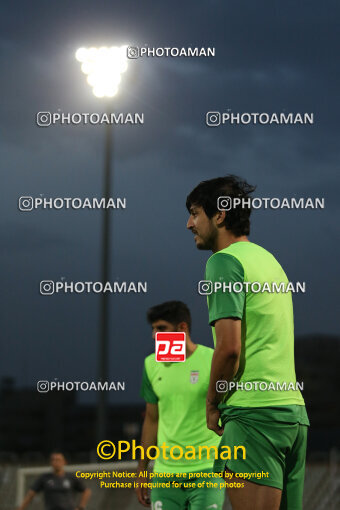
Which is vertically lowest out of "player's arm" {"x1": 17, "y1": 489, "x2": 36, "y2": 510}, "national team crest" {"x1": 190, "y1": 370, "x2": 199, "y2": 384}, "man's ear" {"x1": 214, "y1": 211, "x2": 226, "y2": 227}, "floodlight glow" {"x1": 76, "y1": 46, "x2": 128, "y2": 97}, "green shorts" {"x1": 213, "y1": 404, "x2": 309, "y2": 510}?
"player's arm" {"x1": 17, "y1": 489, "x2": 36, "y2": 510}

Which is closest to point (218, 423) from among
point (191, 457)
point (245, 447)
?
point (245, 447)

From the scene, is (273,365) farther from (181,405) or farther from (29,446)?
(29,446)

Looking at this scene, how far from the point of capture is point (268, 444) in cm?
321

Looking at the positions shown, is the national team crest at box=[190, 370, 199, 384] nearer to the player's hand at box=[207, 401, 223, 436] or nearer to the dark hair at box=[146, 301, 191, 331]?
the dark hair at box=[146, 301, 191, 331]

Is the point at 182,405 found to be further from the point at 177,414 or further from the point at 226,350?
the point at 226,350

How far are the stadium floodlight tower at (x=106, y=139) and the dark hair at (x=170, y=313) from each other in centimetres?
176

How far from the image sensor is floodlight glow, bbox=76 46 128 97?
696 centimetres

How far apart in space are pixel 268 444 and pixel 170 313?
1836mm

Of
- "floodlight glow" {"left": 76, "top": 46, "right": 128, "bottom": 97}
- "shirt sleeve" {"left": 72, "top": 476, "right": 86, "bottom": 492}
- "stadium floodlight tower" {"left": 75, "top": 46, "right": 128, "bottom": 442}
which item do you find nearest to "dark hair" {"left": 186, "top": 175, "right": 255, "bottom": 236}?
"floodlight glow" {"left": 76, "top": 46, "right": 128, "bottom": 97}

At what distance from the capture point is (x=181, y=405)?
5094 millimetres

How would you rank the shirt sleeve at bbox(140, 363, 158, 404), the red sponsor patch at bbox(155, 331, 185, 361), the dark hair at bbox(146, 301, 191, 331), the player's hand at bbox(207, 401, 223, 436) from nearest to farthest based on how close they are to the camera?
the player's hand at bbox(207, 401, 223, 436) < the dark hair at bbox(146, 301, 191, 331) < the red sponsor patch at bbox(155, 331, 185, 361) < the shirt sleeve at bbox(140, 363, 158, 404)

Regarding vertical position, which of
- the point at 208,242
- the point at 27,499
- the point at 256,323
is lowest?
the point at 27,499

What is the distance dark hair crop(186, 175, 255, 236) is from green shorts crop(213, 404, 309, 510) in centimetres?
75

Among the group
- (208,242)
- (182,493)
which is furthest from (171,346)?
(208,242)
